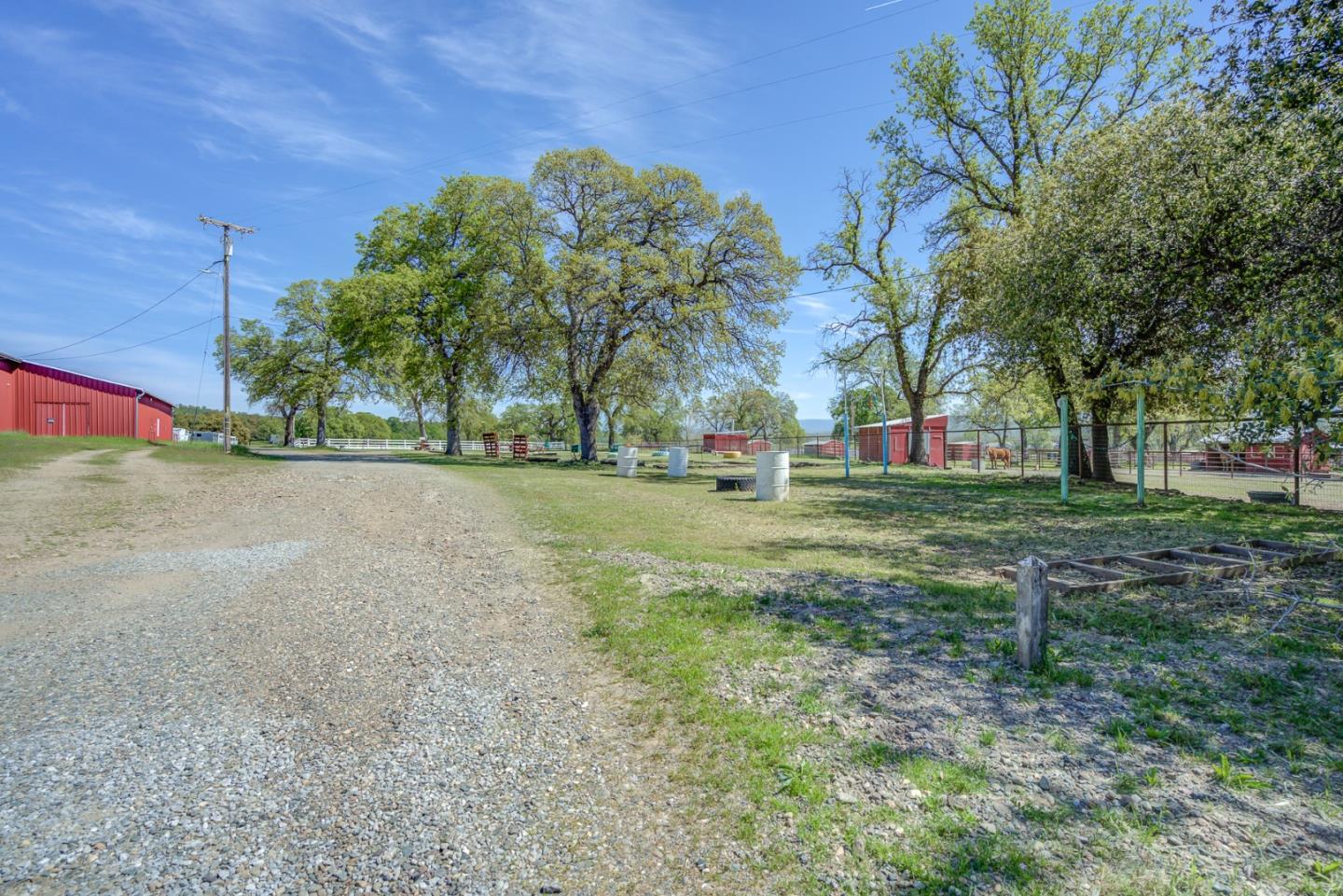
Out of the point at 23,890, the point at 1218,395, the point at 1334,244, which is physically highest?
the point at 1334,244

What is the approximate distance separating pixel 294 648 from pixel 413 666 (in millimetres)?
1029

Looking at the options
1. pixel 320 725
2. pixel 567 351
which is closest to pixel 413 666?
pixel 320 725

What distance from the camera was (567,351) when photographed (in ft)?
89.6

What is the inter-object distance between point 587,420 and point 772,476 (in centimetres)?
1675

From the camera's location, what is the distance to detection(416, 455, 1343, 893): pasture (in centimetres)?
229

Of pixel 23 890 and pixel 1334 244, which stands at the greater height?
pixel 1334 244

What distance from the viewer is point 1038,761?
288 cm

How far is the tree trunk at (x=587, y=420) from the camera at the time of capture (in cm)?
2908

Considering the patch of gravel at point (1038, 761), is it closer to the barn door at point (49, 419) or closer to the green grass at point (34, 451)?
the green grass at point (34, 451)

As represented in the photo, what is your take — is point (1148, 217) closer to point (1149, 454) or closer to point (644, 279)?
point (1149, 454)

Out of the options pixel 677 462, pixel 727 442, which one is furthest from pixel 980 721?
pixel 727 442

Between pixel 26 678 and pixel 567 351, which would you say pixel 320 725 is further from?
pixel 567 351

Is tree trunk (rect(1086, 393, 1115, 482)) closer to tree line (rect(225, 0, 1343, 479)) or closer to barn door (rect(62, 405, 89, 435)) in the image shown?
tree line (rect(225, 0, 1343, 479))

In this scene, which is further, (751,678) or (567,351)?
(567,351)
